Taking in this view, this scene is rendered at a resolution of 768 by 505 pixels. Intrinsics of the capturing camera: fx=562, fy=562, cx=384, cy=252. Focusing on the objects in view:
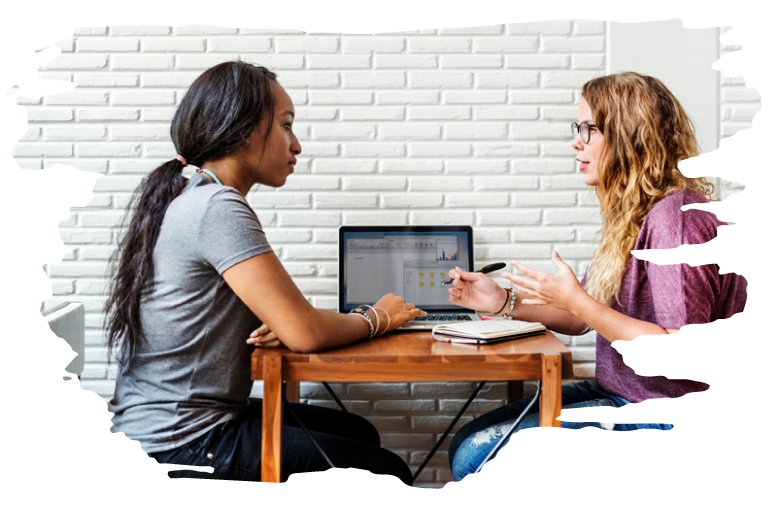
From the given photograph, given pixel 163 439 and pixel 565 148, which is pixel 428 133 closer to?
pixel 565 148

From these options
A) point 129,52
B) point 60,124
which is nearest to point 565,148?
point 129,52

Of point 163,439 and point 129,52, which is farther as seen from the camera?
point 129,52

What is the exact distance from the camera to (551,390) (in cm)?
118

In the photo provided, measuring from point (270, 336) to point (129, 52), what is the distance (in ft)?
4.73

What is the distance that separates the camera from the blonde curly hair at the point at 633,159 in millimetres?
1321

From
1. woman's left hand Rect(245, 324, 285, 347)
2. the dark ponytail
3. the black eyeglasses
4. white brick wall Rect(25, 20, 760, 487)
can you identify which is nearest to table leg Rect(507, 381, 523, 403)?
white brick wall Rect(25, 20, 760, 487)

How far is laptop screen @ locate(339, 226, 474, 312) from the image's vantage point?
2.00 meters

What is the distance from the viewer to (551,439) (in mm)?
1102

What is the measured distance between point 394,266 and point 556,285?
0.84m

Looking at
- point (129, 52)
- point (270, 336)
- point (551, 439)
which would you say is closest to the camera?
point (551, 439)

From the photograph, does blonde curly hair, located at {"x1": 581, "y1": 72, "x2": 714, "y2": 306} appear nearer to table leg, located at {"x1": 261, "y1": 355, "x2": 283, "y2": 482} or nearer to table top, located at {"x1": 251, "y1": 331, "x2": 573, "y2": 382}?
table top, located at {"x1": 251, "y1": 331, "x2": 573, "y2": 382}

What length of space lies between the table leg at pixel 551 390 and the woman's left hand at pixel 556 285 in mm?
129

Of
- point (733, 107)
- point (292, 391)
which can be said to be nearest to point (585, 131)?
point (733, 107)

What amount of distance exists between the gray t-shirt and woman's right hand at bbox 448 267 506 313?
73cm
